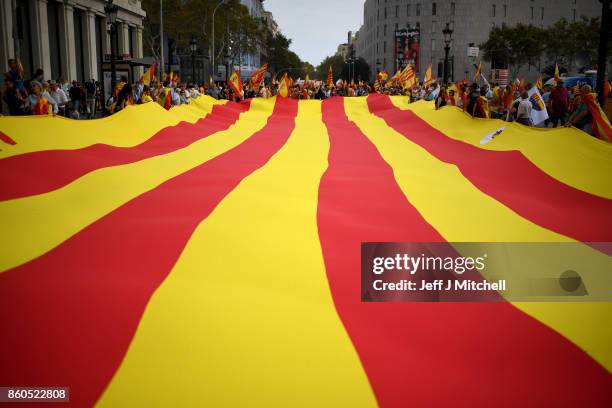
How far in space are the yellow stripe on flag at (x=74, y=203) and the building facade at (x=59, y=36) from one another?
48.1 ft

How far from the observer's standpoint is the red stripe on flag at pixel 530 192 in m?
4.50

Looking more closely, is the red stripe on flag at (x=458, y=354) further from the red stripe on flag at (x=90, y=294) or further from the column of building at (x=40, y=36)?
the column of building at (x=40, y=36)

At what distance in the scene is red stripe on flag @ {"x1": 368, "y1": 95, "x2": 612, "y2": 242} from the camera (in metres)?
4.50

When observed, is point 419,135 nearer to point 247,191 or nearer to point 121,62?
point 247,191

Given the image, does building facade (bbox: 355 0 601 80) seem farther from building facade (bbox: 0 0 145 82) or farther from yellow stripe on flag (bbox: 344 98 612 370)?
yellow stripe on flag (bbox: 344 98 612 370)

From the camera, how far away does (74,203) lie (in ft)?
15.3

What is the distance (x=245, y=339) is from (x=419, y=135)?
317 inches

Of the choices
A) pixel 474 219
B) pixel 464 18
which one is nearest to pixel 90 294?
pixel 474 219

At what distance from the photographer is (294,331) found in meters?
2.70

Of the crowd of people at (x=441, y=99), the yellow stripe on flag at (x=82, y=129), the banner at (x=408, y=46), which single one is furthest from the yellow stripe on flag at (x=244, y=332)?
the banner at (x=408, y=46)

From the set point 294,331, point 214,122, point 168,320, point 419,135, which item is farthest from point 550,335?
point 214,122

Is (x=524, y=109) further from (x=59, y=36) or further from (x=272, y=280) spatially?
(x=59, y=36)

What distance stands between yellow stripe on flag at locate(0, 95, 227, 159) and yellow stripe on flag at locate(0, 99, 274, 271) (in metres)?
0.79

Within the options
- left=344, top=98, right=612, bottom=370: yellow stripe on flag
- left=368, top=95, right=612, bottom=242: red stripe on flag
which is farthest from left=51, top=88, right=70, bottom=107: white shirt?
left=368, top=95, right=612, bottom=242: red stripe on flag
